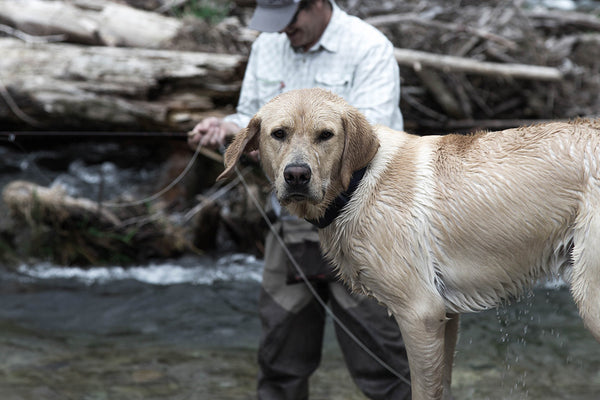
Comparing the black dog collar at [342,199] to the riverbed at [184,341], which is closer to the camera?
the black dog collar at [342,199]

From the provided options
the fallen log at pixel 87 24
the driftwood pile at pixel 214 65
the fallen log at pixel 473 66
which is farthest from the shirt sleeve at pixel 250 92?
the fallen log at pixel 87 24

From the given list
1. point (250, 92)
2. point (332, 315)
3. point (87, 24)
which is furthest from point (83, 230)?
point (332, 315)

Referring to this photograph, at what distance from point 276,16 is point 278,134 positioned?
4.02 ft

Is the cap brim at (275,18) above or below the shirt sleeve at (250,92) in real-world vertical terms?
above

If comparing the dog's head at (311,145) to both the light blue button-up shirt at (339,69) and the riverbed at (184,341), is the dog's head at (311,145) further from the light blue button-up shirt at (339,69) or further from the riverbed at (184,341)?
the riverbed at (184,341)

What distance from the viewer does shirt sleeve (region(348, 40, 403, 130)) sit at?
3.80 metres

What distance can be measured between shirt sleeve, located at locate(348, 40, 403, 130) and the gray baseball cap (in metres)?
0.53

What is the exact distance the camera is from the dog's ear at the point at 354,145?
9.77 ft

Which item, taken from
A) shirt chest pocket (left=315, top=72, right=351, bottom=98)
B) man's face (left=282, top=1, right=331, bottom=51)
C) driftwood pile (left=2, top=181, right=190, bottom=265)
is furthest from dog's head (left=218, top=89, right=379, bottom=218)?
driftwood pile (left=2, top=181, right=190, bottom=265)

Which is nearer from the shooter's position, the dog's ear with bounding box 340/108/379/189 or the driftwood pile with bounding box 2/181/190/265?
the dog's ear with bounding box 340/108/379/189

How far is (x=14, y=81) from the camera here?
291 inches

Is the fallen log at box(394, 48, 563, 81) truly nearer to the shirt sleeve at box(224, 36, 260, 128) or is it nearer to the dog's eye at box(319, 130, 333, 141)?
the shirt sleeve at box(224, 36, 260, 128)

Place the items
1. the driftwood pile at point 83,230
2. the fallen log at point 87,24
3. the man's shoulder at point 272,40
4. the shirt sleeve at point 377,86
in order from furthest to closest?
the fallen log at point 87,24
the driftwood pile at point 83,230
the man's shoulder at point 272,40
the shirt sleeve at point 377,86

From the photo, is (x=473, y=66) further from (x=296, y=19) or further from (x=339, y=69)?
(x=296, y=19)
